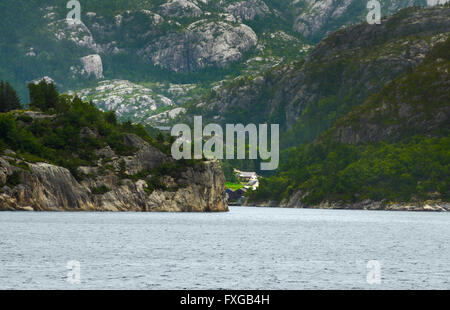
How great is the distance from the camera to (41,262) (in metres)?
73.4

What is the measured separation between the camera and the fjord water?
Result: 62438 mm

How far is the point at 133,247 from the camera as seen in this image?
93.8 meters

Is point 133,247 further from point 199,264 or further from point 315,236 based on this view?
point 315,236

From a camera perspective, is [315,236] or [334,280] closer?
[334,280]

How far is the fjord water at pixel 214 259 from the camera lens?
6244 cm

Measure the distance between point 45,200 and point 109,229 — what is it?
61.0 m

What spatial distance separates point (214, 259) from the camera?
8106cm
